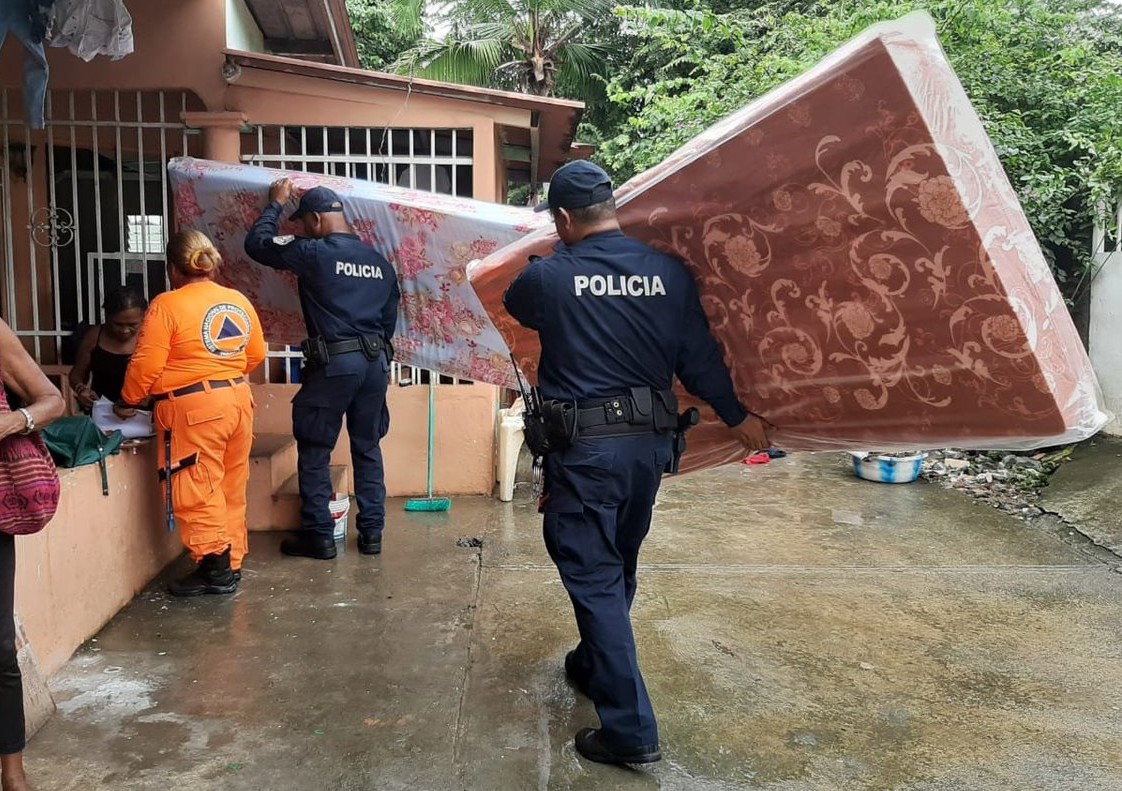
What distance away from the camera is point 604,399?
2.61 meters

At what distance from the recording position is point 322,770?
2529 mm

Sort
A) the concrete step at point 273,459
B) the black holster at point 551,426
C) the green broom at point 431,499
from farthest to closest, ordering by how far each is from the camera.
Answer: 1. the green broom at point 431,499
2. the concrete step at point 273,459
3. the black holster at point 551,426

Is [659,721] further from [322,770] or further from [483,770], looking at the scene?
[322,770]

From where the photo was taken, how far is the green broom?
5.39 m

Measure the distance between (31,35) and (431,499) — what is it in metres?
3.31

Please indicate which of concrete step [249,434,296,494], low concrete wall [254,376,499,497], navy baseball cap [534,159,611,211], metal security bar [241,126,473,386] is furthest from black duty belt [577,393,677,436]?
metal security bar [241,126,473,386]

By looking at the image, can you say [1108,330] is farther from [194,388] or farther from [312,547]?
[194,388]

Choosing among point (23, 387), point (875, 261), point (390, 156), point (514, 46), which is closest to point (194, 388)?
point (23, 387)

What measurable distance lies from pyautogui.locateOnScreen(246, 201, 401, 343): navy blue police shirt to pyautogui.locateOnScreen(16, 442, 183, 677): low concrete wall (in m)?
1.04

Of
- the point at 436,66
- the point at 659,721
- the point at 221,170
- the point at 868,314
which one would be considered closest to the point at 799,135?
the point at 868,314

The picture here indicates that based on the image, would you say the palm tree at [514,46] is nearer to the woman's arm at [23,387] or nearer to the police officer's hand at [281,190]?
the police officer's hand at [281,190]

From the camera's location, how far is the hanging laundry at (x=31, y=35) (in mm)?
3031

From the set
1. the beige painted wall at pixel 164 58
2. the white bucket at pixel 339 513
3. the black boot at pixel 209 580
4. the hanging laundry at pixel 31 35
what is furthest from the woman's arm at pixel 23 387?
the beige painted wall at pixel 164 58

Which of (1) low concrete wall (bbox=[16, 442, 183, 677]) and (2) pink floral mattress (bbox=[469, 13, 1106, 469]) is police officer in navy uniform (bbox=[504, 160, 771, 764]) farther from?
(1) low concrete wall (bbox=[16, 442, 183, 677])
